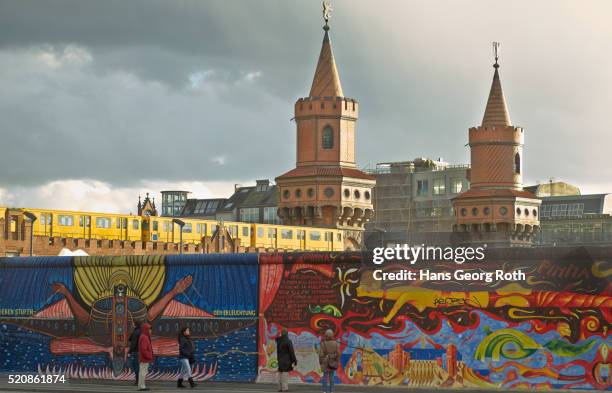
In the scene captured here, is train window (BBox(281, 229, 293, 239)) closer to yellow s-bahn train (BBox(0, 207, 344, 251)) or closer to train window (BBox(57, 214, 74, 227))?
yellow s-bahn train (BBox(0, 207, 344, 251))

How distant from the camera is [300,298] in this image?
30312 mm

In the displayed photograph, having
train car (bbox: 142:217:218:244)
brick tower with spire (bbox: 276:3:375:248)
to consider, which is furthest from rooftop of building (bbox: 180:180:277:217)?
train car (bbox: 142:217:218:244)

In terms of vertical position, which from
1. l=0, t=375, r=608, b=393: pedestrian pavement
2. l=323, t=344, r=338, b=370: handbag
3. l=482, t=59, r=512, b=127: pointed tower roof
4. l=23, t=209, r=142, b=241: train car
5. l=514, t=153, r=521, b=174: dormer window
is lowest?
l=0, t=375, r=608, b=393: pedestrian pavement

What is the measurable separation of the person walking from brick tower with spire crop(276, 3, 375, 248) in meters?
88.6

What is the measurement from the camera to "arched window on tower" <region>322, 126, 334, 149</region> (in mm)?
117312

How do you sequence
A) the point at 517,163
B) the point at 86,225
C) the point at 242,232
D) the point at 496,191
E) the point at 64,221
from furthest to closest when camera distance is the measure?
the point at 517,163
the point at 496,191
the point at 242,232
the point at 86,225
the point at 64,221

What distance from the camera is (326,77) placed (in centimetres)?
11812

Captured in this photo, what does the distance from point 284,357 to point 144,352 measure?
9.97 feet

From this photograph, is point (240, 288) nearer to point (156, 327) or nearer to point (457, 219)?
point (156, 327)

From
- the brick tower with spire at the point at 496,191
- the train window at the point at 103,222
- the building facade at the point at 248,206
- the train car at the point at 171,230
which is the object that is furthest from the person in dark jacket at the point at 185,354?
the building facade at the point at 248,206

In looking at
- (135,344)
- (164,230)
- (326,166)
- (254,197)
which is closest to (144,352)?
(135,344)

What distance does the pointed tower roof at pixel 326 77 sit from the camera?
11806 centimetres

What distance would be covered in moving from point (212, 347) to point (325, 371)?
4535 millimetres

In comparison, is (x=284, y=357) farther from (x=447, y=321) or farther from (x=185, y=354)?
(x=447, y=321)
